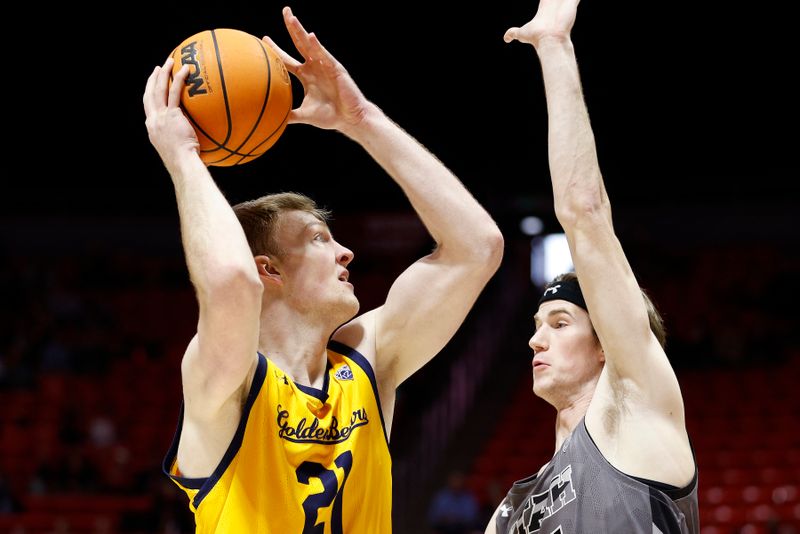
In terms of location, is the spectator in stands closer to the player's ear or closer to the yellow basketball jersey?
the yellow basketball jersey

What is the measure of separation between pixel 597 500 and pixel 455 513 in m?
7.22

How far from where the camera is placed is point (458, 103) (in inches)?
583

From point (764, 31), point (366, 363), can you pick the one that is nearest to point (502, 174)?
point (764, 31)

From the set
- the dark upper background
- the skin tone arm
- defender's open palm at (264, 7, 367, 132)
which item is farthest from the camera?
the dark upper background

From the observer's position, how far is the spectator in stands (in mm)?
9516

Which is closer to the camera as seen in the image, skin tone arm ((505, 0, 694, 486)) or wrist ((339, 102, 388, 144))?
skin tone arm ((505, 0, 694, 486))

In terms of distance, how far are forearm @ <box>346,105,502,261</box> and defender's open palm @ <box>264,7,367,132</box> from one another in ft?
0.18

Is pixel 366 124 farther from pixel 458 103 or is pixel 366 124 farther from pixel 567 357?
pixel 458 103

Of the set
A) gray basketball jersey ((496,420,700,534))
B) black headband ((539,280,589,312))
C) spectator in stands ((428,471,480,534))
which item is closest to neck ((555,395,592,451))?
gray basketball jersey ((496,420,700,534))

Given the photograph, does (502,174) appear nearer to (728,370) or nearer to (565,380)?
(728,370)

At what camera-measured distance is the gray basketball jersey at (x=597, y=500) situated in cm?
254

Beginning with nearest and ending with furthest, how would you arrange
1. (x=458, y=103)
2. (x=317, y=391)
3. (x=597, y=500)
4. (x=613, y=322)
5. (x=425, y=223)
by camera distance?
1. (x=613, y=322)
2. (x=597, y=500)
3. (x=317, y=391)
4. (x=425, y=223)
5. (x=458, y=103)

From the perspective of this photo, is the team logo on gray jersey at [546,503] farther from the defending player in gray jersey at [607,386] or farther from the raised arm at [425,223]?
the raised arm at [425,223]

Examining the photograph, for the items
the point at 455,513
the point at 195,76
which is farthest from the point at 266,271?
the point at 455,513
